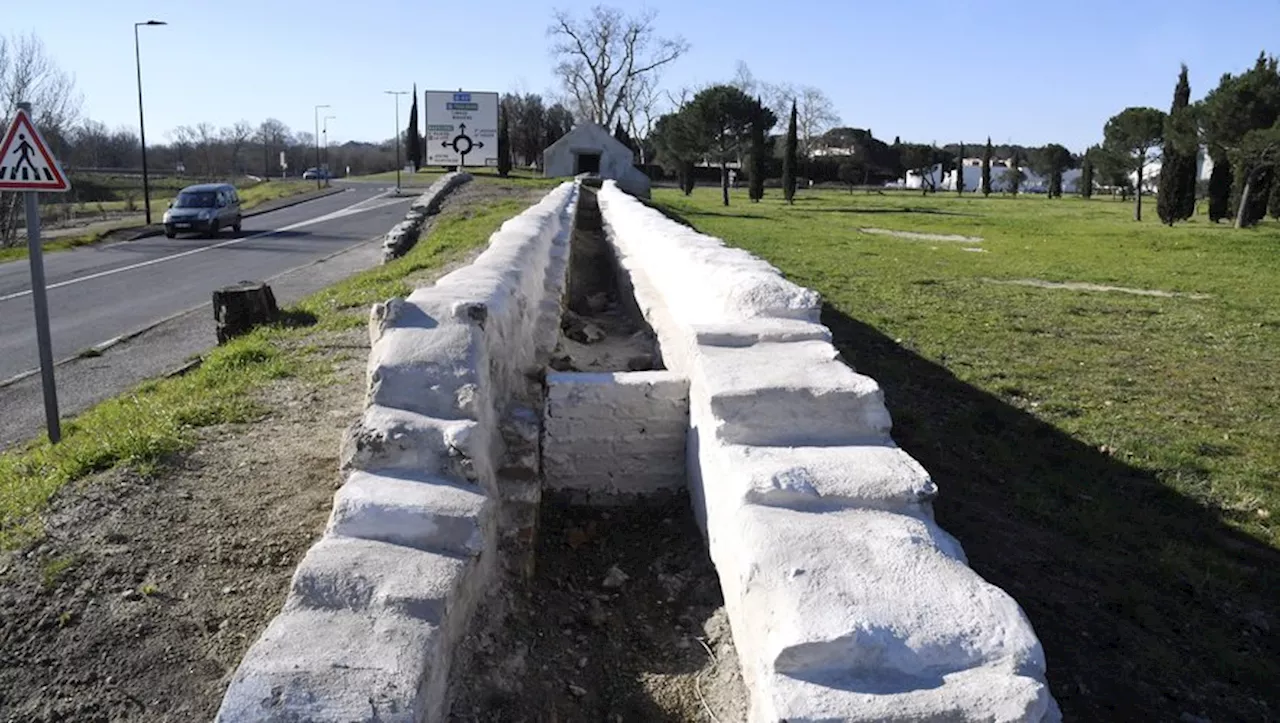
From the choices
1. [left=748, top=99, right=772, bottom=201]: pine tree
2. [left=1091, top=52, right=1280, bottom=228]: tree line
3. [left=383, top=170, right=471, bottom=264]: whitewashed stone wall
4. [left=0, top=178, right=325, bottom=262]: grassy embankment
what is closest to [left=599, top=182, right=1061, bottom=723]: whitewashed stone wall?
[left=383, top=170, right=471, bottom=264]: whitewashed stone wall

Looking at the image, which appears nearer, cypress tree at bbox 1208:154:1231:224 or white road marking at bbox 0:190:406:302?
white road marking at bbox 0:190:406:302

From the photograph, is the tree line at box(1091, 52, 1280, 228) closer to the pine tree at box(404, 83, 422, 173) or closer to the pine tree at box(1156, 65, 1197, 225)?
the pine tree at box(1156, 65, 1197, 225)

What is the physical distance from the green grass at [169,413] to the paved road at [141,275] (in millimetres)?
3457

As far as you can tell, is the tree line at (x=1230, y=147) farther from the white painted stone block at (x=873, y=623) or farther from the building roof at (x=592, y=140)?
the white painted stone block at (x=873, y=623)

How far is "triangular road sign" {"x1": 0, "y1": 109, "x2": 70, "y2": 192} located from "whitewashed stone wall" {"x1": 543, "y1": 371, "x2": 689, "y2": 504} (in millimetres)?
5308

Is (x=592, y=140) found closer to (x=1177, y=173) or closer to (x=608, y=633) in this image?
(x=1177, y=173)

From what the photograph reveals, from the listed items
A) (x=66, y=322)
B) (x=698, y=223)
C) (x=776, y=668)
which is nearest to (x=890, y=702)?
(x=776, y=668)

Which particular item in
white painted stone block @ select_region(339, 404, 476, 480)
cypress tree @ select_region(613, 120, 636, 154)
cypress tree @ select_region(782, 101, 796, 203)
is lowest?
white painted stone block @ select_region(339, 404, 476, 480)

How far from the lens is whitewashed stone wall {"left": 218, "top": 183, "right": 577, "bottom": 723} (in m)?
2.03

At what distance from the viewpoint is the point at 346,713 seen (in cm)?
195

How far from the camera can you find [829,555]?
7.54 ft

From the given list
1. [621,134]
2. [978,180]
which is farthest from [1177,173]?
[978,180]

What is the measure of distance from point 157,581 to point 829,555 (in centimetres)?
213

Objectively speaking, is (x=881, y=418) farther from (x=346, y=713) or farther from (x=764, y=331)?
(x=346, y=713)
